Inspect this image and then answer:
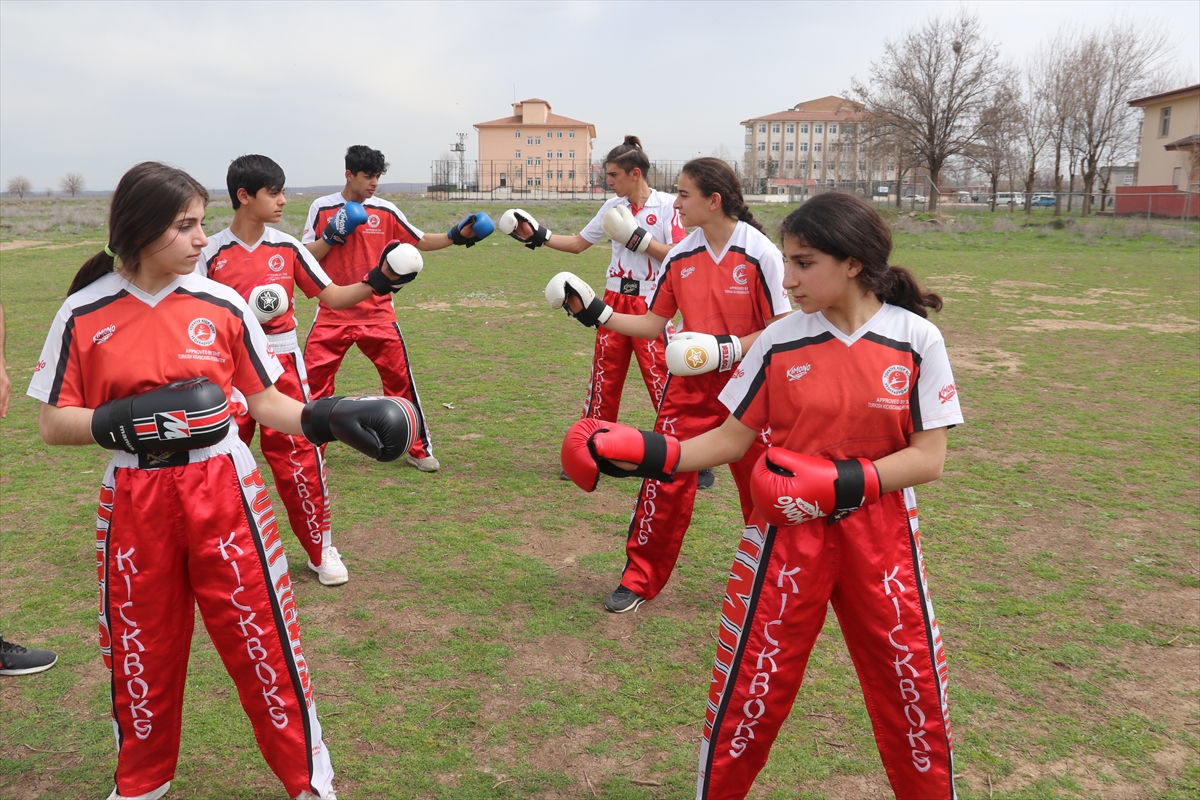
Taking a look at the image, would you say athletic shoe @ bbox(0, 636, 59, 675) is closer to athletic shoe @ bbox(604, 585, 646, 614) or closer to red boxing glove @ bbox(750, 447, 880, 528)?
athletic shoe @ bbox(604, 585, 646, 614)

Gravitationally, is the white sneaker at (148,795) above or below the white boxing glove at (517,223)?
below

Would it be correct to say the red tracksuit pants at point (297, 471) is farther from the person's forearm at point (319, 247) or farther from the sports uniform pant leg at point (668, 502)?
the sports uniform pant leg at point (668, 502)

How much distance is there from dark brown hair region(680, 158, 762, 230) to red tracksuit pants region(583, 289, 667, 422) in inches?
72.0

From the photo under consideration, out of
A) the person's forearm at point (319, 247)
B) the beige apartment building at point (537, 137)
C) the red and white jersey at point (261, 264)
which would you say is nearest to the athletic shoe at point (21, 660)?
the red and white jersey at point (261, 264)

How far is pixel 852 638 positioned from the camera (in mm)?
2426

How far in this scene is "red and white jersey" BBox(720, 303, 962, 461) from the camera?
2.35 m

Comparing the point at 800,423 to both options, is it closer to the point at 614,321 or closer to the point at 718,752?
the point at 718,752

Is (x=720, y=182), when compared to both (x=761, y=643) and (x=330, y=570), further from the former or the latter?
(x=330, y=570)

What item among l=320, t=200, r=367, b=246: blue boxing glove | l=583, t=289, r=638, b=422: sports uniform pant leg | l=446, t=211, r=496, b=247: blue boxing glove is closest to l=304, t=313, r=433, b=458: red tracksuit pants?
l=320, t=200, r=367, b=246: blue boxing glove

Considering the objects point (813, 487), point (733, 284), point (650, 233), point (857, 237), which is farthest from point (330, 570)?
point (857, 237)

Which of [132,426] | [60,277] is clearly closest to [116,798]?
[132,426]

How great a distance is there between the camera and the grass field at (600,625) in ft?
10.3

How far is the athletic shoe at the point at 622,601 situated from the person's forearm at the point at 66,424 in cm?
263

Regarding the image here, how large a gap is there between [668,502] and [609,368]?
6.61 ft
